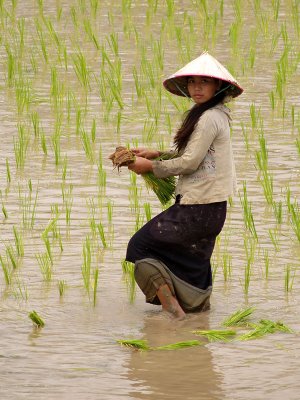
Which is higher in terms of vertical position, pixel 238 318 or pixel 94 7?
pixel 94 7

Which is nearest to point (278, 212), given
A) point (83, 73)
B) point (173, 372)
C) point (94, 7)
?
point (173, 372)

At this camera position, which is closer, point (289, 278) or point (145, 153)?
point (145, 153)

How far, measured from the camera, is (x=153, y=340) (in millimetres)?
4234

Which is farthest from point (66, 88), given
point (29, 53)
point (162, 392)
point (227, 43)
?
point (162, 392)

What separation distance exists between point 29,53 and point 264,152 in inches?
135

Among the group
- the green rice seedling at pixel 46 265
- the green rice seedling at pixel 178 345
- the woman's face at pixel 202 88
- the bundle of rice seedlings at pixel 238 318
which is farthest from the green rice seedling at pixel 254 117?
the green rice seedling at pixel 178 345

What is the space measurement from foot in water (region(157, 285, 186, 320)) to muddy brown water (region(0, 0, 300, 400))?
0.04 m

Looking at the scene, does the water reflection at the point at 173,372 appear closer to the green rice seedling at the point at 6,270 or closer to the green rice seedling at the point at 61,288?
the green rice seedling at the point at 61,288

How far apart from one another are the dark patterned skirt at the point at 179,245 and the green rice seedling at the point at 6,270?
0.52m

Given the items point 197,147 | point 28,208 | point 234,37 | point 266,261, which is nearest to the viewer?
point 197,147

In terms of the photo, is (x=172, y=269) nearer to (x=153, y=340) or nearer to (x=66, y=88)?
(x=153, y=340)

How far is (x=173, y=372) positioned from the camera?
3848 millimetres

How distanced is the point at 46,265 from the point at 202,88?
3.25ft

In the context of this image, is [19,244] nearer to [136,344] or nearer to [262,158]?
[136,344]
